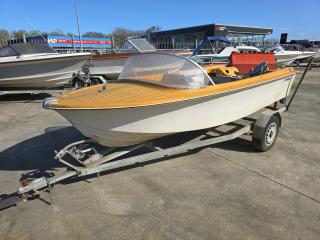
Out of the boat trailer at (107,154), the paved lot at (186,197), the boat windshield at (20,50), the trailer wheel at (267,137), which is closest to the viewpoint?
the paved lot at (186,197)

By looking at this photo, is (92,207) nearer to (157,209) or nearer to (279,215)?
(157,209)

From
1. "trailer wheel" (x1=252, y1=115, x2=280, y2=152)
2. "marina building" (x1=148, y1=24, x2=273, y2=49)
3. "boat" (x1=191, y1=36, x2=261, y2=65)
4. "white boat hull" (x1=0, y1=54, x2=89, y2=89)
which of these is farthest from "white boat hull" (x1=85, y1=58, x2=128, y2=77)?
"marina building" (x1=148, y1=24, x2=273, y2=49)

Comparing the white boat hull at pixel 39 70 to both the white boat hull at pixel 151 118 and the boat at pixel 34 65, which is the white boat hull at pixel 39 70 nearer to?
the boat at pixel 34 65

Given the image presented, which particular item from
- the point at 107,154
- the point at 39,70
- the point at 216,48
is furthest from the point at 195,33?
the point at 107,154

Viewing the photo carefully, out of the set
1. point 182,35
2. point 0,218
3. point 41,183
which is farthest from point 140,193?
point 182,35

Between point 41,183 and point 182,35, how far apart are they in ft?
134

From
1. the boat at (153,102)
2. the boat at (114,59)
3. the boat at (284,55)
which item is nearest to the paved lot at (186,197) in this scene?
the boat at (153,102)

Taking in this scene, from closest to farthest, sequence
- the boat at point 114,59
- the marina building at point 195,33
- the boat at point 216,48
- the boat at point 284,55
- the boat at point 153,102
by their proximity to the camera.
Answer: the boat at point 153,102, the boat at point 114,59, the boat at point 216,48, the boat at point 284,55, the marina building at point 195,33

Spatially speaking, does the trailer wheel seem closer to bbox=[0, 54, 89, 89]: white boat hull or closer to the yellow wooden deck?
the yellow wooden deck

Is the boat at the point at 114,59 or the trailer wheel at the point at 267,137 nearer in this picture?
the trailer wheel at the point at 267,137

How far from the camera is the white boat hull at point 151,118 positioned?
10.1ft

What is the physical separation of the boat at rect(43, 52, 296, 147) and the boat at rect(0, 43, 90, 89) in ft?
18.0

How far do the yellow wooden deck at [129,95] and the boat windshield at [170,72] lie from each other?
0.46 ft

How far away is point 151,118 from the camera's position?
128 inches
